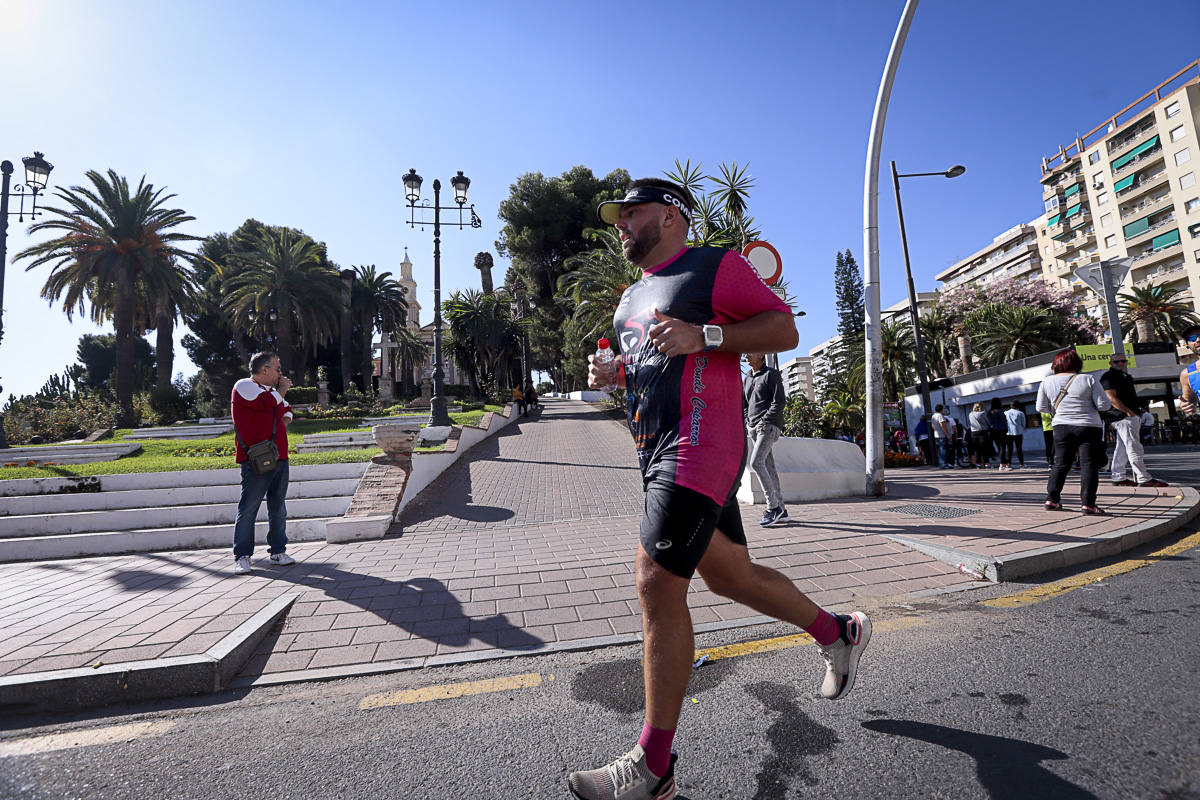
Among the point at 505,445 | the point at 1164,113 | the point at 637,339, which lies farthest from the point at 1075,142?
the point at 637,339

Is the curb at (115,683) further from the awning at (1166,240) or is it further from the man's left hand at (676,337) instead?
the awning at (1166,240)

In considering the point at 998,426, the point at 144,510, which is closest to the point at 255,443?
the point at 144,510

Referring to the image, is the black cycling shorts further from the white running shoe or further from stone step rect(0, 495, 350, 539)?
stone step rect(0, 495, 350, 539)

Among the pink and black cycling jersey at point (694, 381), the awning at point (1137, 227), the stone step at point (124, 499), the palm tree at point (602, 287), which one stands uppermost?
the awning at point (1137, 227)

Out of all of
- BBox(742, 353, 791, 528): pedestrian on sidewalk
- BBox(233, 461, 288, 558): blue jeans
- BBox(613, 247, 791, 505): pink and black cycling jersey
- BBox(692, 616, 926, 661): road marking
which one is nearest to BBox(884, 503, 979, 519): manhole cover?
BBox(742, 353, 791, 528): pedestrian on sidewalk

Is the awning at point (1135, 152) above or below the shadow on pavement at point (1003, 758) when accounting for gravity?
above

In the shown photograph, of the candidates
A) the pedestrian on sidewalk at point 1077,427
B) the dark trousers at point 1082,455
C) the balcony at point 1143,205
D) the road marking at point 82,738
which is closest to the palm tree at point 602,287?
the pedestrian on sidewalk at point 1077,427

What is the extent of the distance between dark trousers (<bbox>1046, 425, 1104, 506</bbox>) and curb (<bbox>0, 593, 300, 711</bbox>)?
265 inches

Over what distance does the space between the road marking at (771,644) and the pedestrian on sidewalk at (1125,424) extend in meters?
4.89

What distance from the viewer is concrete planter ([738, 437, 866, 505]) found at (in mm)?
7332

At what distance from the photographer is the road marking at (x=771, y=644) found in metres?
2.77

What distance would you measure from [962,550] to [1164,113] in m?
62.6

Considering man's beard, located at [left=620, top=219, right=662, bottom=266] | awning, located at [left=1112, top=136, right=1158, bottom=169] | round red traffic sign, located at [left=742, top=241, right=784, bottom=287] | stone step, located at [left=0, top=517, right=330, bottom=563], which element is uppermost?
awning, located at [left=1112, top=136, right=1158, bottom=169]

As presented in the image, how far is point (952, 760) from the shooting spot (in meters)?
1.76
